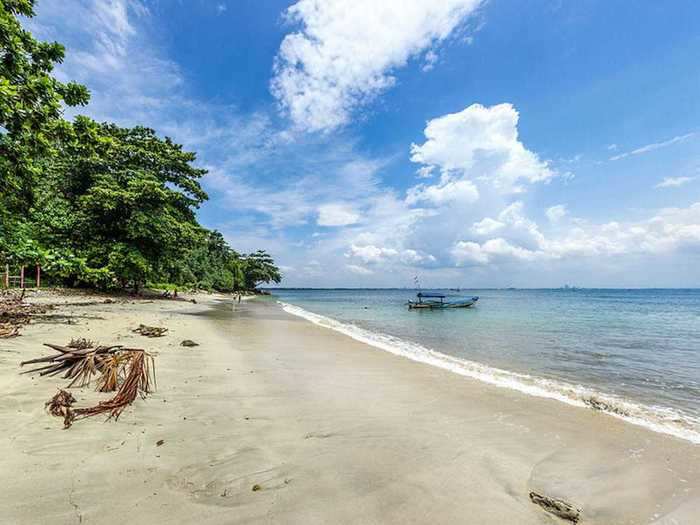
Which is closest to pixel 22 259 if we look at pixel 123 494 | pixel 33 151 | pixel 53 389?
pixel 33 151

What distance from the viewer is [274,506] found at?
9.07 feet

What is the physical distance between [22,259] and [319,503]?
12172 mm

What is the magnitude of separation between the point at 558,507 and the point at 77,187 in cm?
3312

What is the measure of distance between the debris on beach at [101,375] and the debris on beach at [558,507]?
504 cm

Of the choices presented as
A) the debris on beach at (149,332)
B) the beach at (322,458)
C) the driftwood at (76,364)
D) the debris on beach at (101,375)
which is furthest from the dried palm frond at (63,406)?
the debris on beach at (149,332)

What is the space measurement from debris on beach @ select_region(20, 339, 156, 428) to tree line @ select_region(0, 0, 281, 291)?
5836 mm

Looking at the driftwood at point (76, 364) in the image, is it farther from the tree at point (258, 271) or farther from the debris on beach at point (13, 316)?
the tree at point (258, 271)

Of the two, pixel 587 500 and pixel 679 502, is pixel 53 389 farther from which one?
pixel 679 502

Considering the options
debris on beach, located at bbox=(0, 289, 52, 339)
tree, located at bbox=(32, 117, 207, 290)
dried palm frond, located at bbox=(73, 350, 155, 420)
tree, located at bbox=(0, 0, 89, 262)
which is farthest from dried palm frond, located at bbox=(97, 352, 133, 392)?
tree, located at bbox=(32, 117, 207, 290)

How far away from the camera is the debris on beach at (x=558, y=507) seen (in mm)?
2945

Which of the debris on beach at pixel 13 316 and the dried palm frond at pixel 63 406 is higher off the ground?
the debris on beach at pixel 13 316

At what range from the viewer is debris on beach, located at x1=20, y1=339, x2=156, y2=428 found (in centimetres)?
415

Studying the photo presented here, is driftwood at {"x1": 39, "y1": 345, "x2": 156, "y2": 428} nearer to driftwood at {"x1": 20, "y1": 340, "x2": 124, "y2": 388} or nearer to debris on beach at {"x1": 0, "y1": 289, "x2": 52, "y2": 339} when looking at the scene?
driftwood at {"x1": 20, "y1": 340, "x2": 124, "y2": 388}

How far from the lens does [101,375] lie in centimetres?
520
